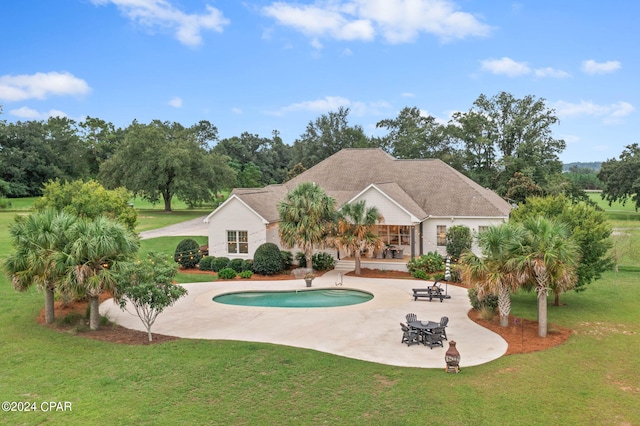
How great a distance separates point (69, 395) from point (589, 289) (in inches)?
940

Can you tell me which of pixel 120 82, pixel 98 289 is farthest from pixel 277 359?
pixel 120 82

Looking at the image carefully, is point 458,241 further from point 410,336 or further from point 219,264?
point 410,336

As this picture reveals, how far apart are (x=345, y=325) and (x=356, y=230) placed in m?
10.1

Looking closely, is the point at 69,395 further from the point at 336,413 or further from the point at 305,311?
the point at 305,311

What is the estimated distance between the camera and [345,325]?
693 inches

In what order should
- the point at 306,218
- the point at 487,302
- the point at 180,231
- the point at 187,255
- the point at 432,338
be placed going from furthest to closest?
1. the point at 180,231
2. the point at 187,255
3. the point at 306,218
4. the point at 487,302
5. the point at 432,338

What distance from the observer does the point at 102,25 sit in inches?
1101

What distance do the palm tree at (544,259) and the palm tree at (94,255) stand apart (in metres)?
13.8

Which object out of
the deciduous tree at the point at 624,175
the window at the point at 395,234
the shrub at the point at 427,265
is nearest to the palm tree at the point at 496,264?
the shrub at the point at 427,265

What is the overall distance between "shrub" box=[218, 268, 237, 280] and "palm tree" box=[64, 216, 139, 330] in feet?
35.1

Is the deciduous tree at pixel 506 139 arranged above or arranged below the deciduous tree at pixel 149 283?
above

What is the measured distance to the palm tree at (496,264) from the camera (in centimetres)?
1606

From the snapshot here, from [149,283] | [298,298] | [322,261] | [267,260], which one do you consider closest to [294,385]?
[149,283]

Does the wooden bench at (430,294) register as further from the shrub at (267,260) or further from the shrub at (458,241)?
the shrub at (267,260)
